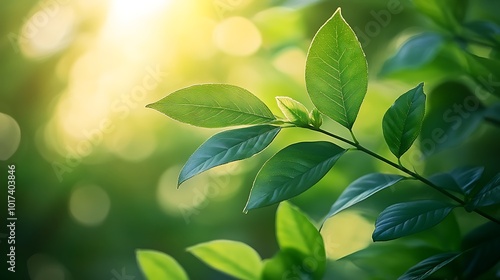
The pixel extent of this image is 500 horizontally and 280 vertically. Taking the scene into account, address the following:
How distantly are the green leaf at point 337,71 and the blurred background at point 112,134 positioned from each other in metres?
0.47

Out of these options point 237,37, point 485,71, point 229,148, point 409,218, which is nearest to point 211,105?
point 229,148

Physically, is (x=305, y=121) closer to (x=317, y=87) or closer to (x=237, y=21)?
(x=317, y=87)

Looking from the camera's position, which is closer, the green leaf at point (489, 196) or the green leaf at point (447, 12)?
the green leaf at point (489, 196)

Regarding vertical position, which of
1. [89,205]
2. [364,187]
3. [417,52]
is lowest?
[89,205]

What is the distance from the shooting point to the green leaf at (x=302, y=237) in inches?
17.1

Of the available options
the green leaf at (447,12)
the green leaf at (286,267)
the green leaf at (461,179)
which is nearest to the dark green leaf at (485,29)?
the green leaf at (447,12)

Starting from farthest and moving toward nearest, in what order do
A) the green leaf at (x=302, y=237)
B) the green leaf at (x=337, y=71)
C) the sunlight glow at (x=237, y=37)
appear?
the sunlight glow at (x=237, y=37) → the green leaf at (x=302, y=237) → the green leaf at (x=337, y=71)

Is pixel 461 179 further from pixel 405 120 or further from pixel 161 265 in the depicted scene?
pixel 161 265

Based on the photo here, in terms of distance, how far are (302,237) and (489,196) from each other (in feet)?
0.50

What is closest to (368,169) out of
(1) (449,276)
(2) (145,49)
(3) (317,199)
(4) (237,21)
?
(3) (317,199)

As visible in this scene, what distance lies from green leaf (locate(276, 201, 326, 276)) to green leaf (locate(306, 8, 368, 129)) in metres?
0.12

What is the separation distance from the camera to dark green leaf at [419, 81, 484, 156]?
20.3 inches

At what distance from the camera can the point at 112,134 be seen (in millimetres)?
914

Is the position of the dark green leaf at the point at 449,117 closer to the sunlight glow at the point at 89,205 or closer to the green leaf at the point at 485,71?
the green leaf at the point at 485,71
